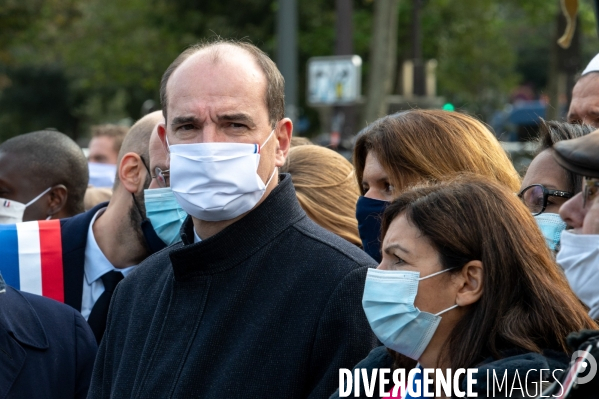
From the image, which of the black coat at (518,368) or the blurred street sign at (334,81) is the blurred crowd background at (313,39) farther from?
the black coat at (518,368)

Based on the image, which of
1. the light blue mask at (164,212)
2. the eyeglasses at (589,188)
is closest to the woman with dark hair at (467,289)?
the eyeglasses at (589,188)

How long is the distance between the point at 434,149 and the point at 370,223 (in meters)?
0.43

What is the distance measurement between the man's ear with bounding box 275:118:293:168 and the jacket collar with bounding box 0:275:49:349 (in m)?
1.11

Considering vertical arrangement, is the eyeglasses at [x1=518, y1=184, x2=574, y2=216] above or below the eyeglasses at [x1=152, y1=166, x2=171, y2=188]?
above

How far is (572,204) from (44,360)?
208cm

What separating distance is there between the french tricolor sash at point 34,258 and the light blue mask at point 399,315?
2.02 metres

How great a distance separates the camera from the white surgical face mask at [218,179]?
3.44 metres

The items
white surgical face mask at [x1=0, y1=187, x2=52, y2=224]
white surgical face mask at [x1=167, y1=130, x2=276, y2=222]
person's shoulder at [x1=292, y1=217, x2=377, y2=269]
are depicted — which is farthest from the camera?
white surgical face mask at [x1=0, y1=187, x2=52, y2=224]

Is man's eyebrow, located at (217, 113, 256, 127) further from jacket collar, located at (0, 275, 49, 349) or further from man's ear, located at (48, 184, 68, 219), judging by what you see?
man's ear, located at (48, 184, 68, 219)

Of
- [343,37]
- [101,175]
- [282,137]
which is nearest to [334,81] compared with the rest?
[343,37]

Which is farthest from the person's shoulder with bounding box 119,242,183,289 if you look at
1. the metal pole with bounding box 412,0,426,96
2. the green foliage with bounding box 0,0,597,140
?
the metal pole with bounding box 412,0,426,96

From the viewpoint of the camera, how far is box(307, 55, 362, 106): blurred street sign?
1598 cm

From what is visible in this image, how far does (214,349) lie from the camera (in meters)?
3.21

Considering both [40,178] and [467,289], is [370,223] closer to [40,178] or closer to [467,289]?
[467,289]
